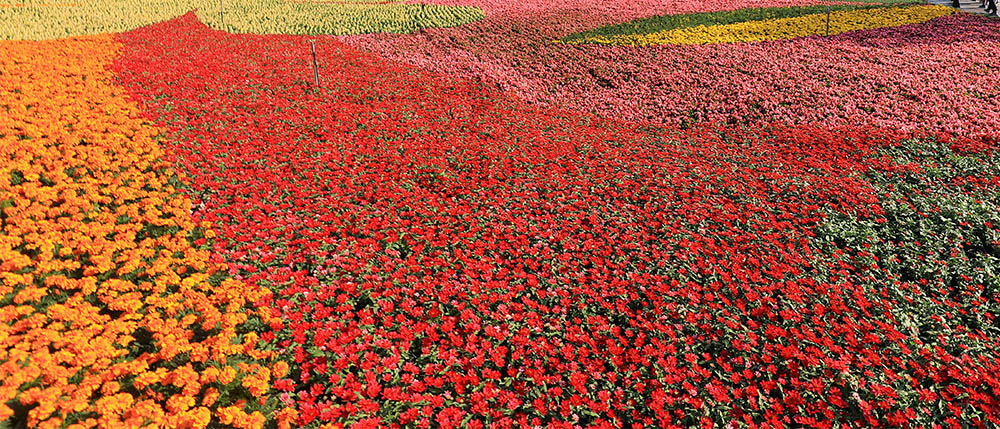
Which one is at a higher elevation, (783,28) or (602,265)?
(783,28)

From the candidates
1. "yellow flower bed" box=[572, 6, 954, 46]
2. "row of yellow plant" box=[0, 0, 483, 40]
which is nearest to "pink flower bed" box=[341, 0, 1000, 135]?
"yellow flower bed" box=[572, 6, 954, 46]

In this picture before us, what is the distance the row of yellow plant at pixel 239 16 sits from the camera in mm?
17688

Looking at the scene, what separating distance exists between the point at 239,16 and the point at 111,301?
2011 cm

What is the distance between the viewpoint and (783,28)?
1931 cm

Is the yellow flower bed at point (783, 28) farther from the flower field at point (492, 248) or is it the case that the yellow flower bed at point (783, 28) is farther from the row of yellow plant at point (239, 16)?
the row of yellow plant at point (239, 16)

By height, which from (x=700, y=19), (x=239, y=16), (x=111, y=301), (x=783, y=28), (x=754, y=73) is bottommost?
(x=111, y=301)

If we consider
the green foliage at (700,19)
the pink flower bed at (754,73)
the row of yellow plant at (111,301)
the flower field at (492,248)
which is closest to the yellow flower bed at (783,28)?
the green foliage at (700,19)

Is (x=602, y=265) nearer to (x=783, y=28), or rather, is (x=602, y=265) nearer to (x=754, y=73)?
(x=754, y=73)

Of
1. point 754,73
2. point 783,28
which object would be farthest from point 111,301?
point 783,28

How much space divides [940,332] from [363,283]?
21.2ft

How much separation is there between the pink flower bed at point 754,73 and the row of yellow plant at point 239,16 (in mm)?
2106

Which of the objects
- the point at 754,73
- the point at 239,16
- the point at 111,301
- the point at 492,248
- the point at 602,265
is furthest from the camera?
the point at 239,16

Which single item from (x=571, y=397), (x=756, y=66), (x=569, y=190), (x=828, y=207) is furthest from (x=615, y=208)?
(x=756, y=66)

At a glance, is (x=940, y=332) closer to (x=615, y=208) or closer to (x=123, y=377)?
(x=615, y=208)
